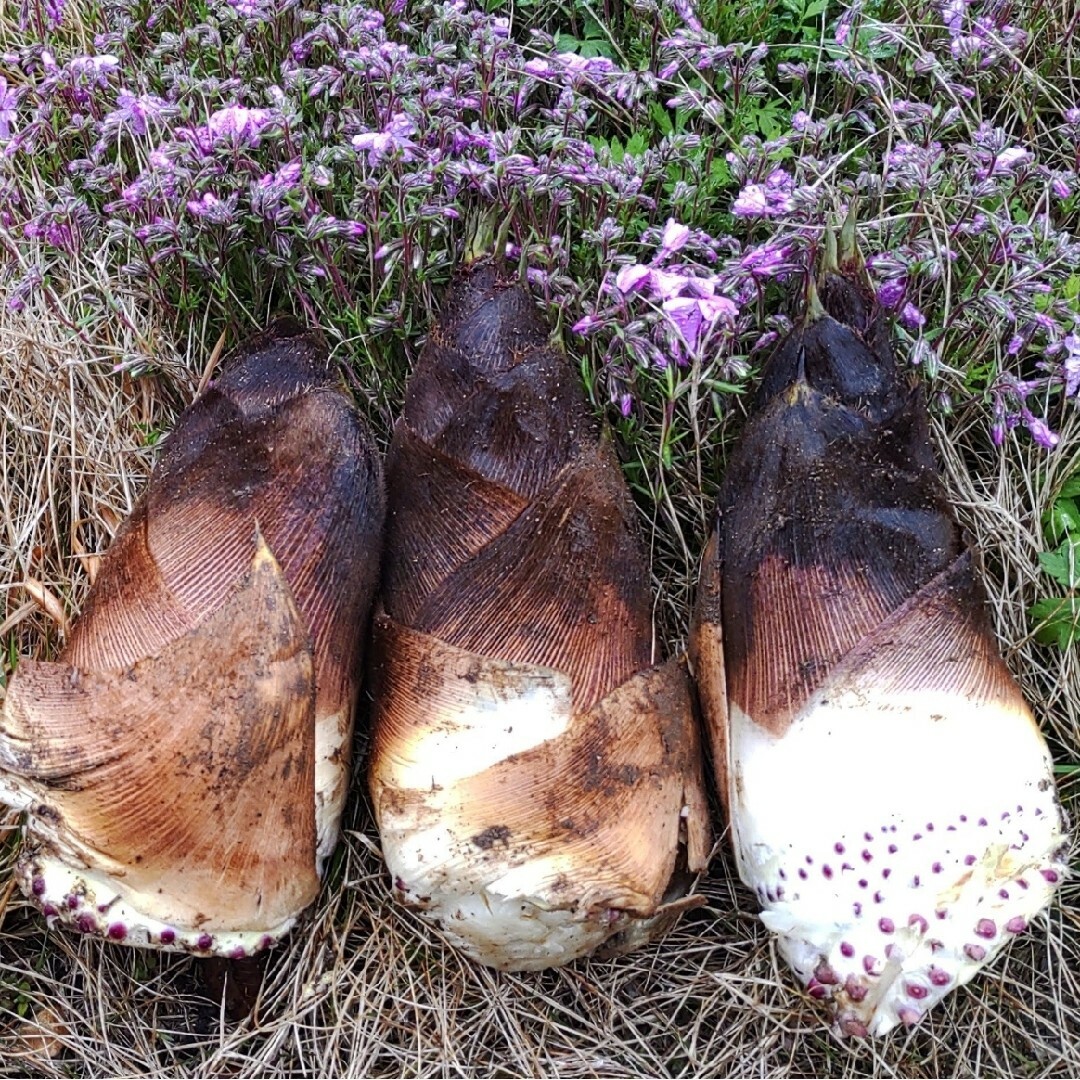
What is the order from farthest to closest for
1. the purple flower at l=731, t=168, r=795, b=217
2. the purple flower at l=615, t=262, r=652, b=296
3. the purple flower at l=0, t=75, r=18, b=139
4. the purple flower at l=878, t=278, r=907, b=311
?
the purple flower at l=0, t=75, r=18, b=139 < the purple flower at l=878, t=278, r=907, b=311 < the purple flower at l=731, t=168, r=795, b=217 < the purple flower at l=615, t=262, r=652, b=296

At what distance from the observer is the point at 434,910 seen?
1.85 m

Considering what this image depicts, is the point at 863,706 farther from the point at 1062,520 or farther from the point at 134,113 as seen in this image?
the point at 134,113

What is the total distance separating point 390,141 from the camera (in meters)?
1.92

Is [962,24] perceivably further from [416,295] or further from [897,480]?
[416,295]

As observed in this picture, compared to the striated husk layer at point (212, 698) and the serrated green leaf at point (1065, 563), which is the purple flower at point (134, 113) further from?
the serrated green leaf at point (1065, 563)

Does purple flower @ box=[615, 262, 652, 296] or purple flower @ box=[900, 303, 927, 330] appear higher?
purple flower @ box=[615, 262, 652, 296]

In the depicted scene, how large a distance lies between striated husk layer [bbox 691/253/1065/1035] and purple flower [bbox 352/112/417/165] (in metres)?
0.80

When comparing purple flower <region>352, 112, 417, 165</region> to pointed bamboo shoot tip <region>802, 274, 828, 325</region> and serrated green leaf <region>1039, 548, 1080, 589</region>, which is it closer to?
pointed bamboo shoot tip <region>802, 274, 828, 325</region>

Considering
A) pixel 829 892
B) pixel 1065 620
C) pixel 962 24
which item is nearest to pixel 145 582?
pixel 829 892

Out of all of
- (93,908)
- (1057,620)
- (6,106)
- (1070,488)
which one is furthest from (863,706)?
(6,106)

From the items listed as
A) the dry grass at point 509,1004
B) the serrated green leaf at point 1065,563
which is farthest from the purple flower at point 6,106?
the serrated green leaf at point 1065,563

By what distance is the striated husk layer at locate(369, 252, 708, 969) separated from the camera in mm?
1754

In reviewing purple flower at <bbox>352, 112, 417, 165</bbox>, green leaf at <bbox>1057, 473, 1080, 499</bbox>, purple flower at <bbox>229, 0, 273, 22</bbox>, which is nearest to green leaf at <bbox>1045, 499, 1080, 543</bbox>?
green leaf at <bbox>1057, 473, 1080, 499</bbox>

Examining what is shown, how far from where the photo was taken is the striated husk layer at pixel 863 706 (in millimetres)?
1714
